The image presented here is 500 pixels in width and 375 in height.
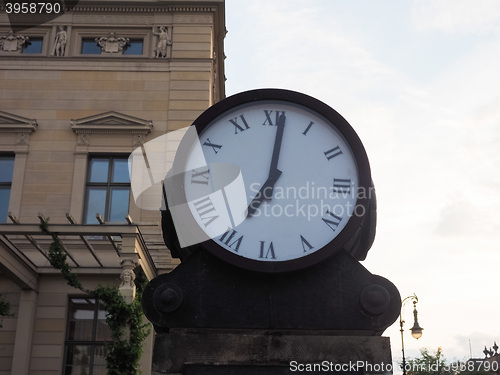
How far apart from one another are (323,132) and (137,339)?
1143cm

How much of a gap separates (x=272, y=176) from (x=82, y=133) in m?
16.5

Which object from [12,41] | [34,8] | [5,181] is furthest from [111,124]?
[34,8]

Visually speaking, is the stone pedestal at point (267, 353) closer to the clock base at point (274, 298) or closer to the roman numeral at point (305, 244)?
the clock base at point (274, 298)

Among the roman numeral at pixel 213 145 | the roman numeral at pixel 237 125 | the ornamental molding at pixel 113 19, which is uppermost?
the ornamental molding at pixel 113 19

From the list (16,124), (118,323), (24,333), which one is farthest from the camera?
(16,124)

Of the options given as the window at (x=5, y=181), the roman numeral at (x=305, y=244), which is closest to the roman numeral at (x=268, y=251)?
the roman numeral at (x=305, y=244)

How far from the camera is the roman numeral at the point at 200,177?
2875 millimetres

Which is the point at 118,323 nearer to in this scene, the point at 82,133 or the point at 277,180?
the point at 82,133

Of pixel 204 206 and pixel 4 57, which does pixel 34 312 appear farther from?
pixel 204 206

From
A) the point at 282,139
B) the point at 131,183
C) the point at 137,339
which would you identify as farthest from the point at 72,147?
the point at 282,139

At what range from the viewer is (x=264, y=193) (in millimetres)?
2861

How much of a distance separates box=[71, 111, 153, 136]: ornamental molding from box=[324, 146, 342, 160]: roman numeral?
52.3 feet

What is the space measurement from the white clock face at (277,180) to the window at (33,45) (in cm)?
1861

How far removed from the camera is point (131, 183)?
1833cm
